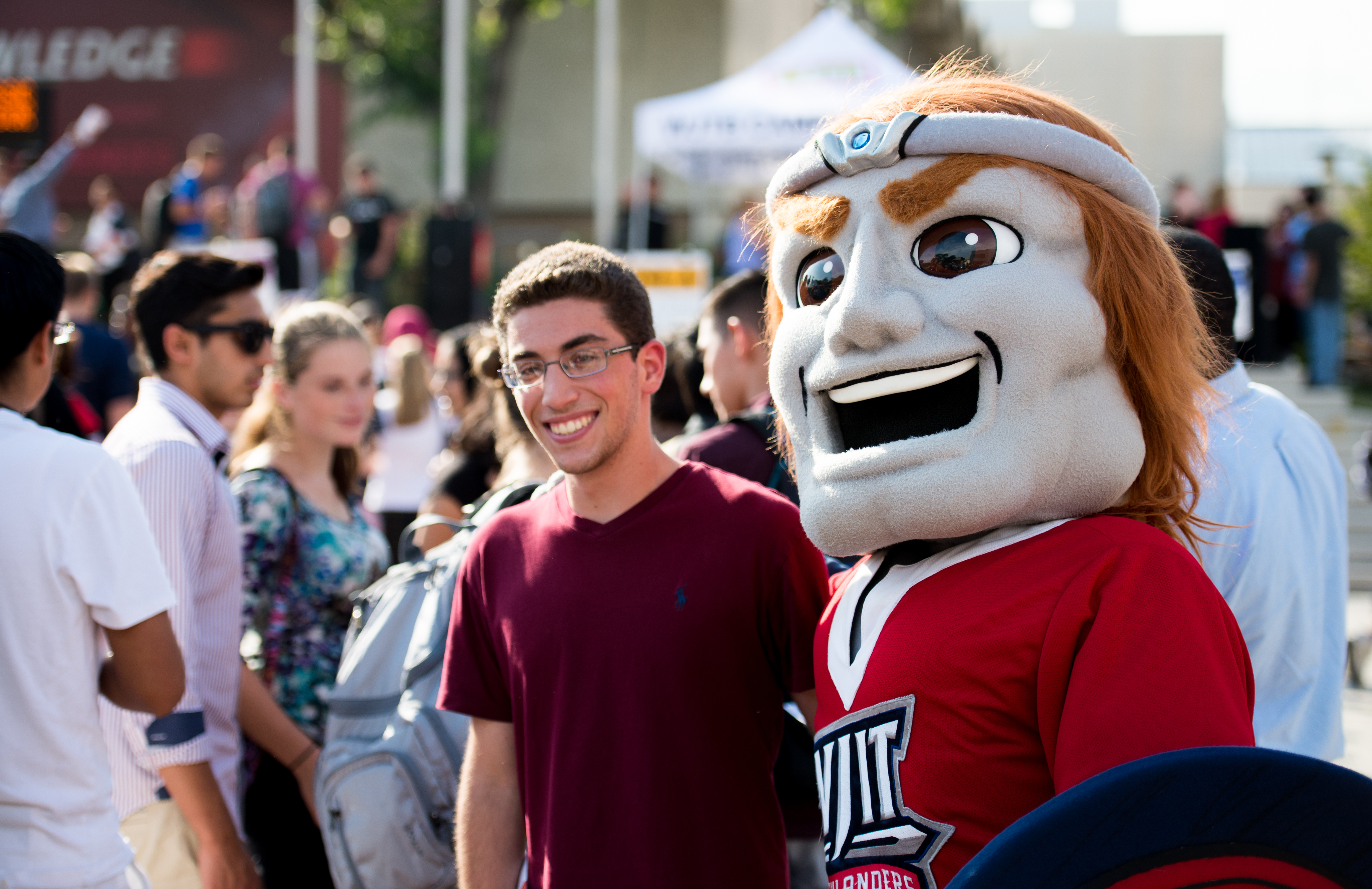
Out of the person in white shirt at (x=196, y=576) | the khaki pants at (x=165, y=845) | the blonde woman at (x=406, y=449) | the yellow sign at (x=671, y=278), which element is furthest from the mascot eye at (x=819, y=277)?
the yellow sign at (x=671, y=278)

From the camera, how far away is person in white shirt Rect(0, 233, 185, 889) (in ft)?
6.81

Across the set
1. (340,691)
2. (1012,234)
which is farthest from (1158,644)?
(340,691)

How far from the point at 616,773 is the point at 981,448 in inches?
34.7

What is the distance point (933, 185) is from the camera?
1677mm

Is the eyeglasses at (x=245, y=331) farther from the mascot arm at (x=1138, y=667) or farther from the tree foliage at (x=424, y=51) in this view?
the tree foliage at (x=424, y=51)

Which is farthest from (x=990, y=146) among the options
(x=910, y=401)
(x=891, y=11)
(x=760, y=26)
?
(x=760, y=26)

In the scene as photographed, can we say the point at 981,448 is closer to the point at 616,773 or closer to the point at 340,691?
the point at 616,773

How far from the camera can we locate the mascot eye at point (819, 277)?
5.91ft

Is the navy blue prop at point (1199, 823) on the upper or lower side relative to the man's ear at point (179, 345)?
lower

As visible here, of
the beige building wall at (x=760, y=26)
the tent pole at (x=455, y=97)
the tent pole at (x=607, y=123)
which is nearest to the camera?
the tent pole at (x=455, y=97)

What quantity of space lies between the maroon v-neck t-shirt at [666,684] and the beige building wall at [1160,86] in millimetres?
27472

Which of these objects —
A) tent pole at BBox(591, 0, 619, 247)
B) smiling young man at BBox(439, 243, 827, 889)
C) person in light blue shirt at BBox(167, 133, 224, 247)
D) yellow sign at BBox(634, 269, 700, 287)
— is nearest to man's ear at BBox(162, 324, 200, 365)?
smiling young man at BBox(439, 243, 827, 889)

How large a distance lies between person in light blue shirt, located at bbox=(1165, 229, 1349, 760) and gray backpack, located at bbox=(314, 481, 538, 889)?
1.50m

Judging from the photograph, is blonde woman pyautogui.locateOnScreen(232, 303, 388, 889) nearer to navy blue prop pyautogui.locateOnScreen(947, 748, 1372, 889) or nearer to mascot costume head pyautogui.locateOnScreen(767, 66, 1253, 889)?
mascot costume head pyautogui.locateOnScreen(767, 66, 1253, 889)
